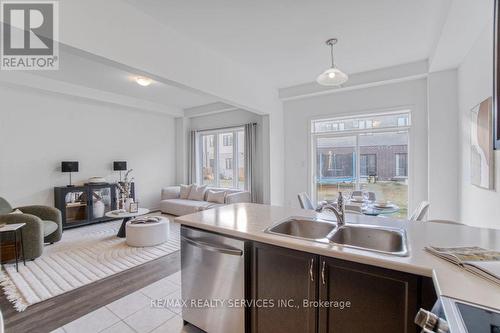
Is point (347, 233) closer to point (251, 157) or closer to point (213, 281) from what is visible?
point (213, 281)

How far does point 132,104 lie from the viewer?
18.6ft

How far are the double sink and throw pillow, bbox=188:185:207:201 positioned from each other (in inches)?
173

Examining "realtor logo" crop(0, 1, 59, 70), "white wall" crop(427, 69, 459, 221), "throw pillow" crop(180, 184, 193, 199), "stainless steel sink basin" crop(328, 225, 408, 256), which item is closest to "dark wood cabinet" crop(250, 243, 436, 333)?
"stainless steel sink basin" crop(328, 225, 408, 256)

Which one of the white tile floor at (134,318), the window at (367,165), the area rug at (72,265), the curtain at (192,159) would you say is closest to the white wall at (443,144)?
the window at (367,165)

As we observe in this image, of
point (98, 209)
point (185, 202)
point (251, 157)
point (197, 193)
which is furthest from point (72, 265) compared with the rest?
point (251, 157)

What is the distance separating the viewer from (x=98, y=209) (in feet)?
16.9

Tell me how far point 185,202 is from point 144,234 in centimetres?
207

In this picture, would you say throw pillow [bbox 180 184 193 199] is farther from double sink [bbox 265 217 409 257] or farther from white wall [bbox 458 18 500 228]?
white wall [bbox 458 18 500 228]

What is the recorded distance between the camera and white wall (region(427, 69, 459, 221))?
359 centimetres

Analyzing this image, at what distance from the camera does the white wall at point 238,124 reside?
5.26 m

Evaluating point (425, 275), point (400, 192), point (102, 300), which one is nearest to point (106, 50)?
point (102, 300)

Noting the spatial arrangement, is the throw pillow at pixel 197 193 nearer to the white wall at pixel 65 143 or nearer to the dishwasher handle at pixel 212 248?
the white wall at pixel 65 143

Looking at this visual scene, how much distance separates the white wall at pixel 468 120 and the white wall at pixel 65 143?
666 cm

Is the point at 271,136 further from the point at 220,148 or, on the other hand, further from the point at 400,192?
the point at 400,192
